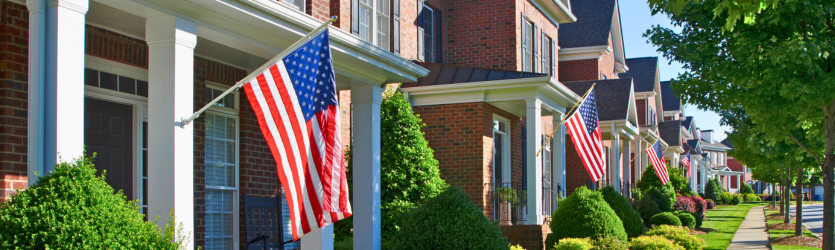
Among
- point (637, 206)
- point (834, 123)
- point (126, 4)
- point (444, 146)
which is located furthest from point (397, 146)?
point (637, 206)

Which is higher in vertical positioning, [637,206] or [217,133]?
[217,133]

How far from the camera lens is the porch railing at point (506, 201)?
46.8 ft

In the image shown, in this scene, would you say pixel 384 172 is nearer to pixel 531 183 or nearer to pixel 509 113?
pixel 531 183

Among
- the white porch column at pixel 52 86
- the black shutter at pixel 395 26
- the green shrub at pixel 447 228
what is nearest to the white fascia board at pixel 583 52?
the black shutter at pixel 395 26

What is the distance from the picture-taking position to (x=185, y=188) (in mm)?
5934

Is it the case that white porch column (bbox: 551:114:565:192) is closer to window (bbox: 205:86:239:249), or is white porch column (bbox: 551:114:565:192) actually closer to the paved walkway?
the paved walkway

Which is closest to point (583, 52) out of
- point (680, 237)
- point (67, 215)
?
point (680, 237)

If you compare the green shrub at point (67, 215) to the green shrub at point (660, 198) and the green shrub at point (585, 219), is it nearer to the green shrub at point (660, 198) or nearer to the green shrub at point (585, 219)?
the green shrub at point (585, 219)

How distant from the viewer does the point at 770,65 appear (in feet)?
36.8

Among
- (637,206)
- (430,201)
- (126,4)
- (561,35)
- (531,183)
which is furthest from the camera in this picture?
(561,35)

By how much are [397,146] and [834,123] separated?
781cm

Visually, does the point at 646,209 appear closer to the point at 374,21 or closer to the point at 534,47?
the point at 534,47

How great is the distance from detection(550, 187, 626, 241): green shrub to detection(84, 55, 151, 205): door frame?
773 centimetres

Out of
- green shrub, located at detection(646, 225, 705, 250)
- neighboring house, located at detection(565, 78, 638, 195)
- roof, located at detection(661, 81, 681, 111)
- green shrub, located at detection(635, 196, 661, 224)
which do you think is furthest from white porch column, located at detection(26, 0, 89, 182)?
roof, located at detection(661, 81, 681, 111)
